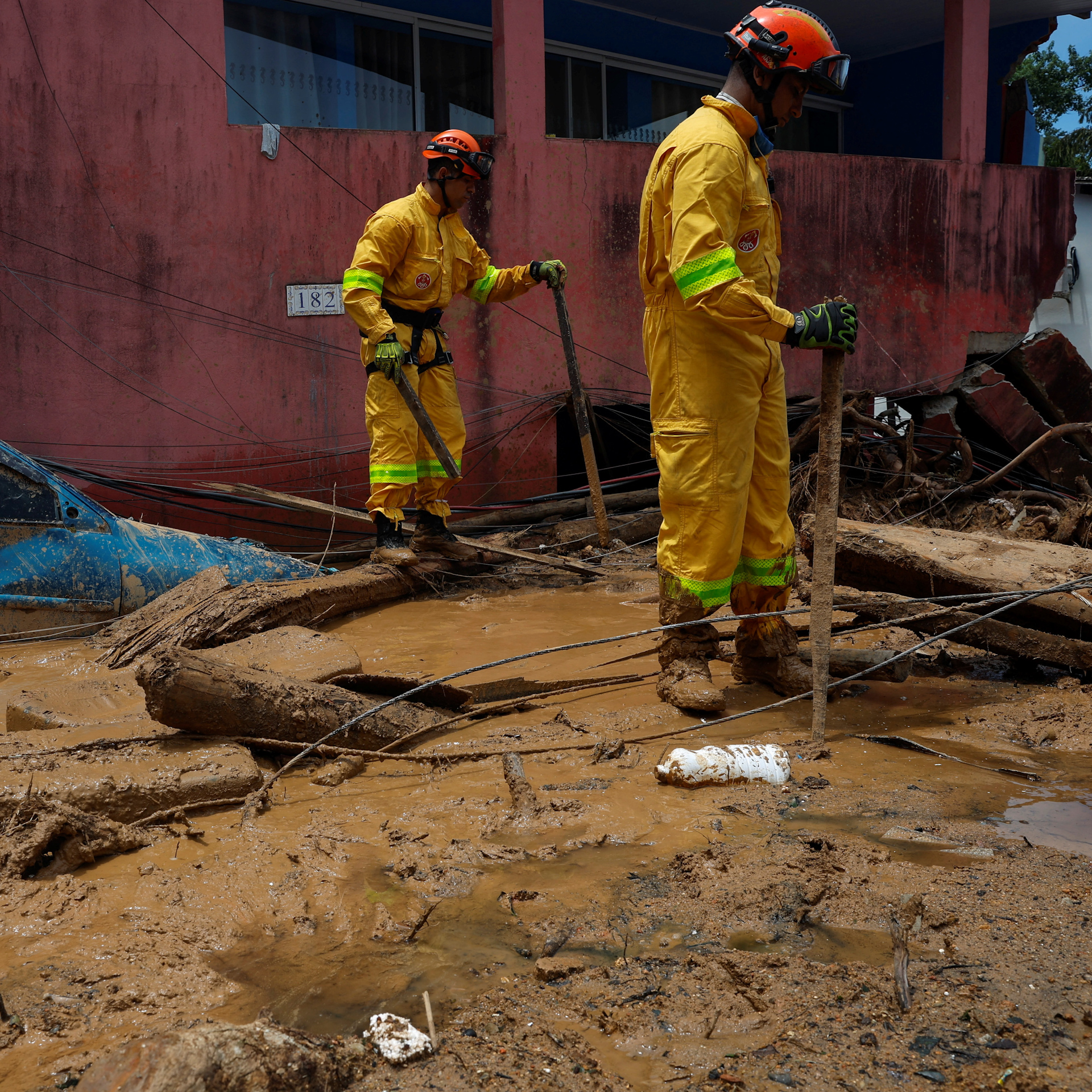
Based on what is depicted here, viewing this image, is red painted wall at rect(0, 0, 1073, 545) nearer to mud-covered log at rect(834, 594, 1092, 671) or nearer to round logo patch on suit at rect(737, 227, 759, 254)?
round logo patch on suit at rect(737, 227, 759, 254)

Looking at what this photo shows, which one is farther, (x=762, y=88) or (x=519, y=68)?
(x=519, y=68)

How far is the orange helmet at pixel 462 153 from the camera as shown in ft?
17.8

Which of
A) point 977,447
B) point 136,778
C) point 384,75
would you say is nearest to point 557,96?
point 384,75

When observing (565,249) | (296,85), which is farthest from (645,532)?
(296,85)

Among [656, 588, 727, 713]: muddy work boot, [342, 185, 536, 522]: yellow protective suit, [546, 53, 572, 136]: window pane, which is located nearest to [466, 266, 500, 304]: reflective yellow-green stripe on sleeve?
[342, 185, 536, 522]: yellow protective suit

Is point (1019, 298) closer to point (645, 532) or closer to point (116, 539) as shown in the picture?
point (645, 532)

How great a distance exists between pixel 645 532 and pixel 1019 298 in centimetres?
476

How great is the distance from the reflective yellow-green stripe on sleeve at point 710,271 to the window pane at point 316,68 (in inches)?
206

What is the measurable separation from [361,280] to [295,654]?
2.39 metres

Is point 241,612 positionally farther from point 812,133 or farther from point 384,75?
point 812,133

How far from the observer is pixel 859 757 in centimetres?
305

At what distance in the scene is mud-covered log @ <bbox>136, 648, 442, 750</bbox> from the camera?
9.60ft

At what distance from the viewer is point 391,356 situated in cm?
518

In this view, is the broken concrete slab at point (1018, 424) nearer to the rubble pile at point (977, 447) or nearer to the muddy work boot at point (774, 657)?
the rubble pile at point (977, 447)
